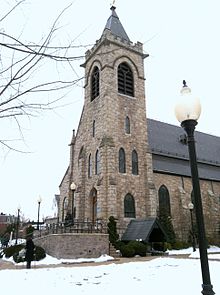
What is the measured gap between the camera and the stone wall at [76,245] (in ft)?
54.8

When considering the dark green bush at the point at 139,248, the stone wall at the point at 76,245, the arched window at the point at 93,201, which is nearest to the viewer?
the stone wall at the point at 76,245

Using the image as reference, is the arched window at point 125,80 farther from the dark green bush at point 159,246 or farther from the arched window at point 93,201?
the dark green bush at point 159,246

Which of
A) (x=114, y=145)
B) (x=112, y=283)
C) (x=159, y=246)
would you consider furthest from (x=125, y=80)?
(x=112, y=283)

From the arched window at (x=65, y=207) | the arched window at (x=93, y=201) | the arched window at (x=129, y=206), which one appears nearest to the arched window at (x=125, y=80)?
the arched window at (x=93, y=201)

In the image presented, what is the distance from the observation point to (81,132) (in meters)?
29.4

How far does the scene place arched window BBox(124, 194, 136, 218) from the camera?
23112 millimetres

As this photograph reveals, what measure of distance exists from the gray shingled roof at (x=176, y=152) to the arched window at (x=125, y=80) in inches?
215

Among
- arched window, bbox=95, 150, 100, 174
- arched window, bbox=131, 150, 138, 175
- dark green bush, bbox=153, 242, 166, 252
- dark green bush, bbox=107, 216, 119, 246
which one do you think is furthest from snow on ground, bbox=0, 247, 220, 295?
arched window, bbox=131, 150, 138, 175

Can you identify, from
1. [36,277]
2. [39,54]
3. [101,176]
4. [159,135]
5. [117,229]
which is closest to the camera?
[39,54]

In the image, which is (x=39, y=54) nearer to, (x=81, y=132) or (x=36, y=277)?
(x=36, y=277)

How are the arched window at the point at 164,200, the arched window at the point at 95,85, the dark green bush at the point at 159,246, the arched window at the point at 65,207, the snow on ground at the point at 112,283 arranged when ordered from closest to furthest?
the snow on ground at the point at 112,283 < the dark green bush at the point at 159,246 < the arched window at the point at 164,200 < the arched window at the point at 65,207 < the arched window at the point at 95,85

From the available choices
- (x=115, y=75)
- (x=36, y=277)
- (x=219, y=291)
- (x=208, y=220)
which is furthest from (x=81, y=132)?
(x=219, y=291)

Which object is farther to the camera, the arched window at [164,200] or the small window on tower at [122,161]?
the arched window at [164,200]

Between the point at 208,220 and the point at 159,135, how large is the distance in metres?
9.90
